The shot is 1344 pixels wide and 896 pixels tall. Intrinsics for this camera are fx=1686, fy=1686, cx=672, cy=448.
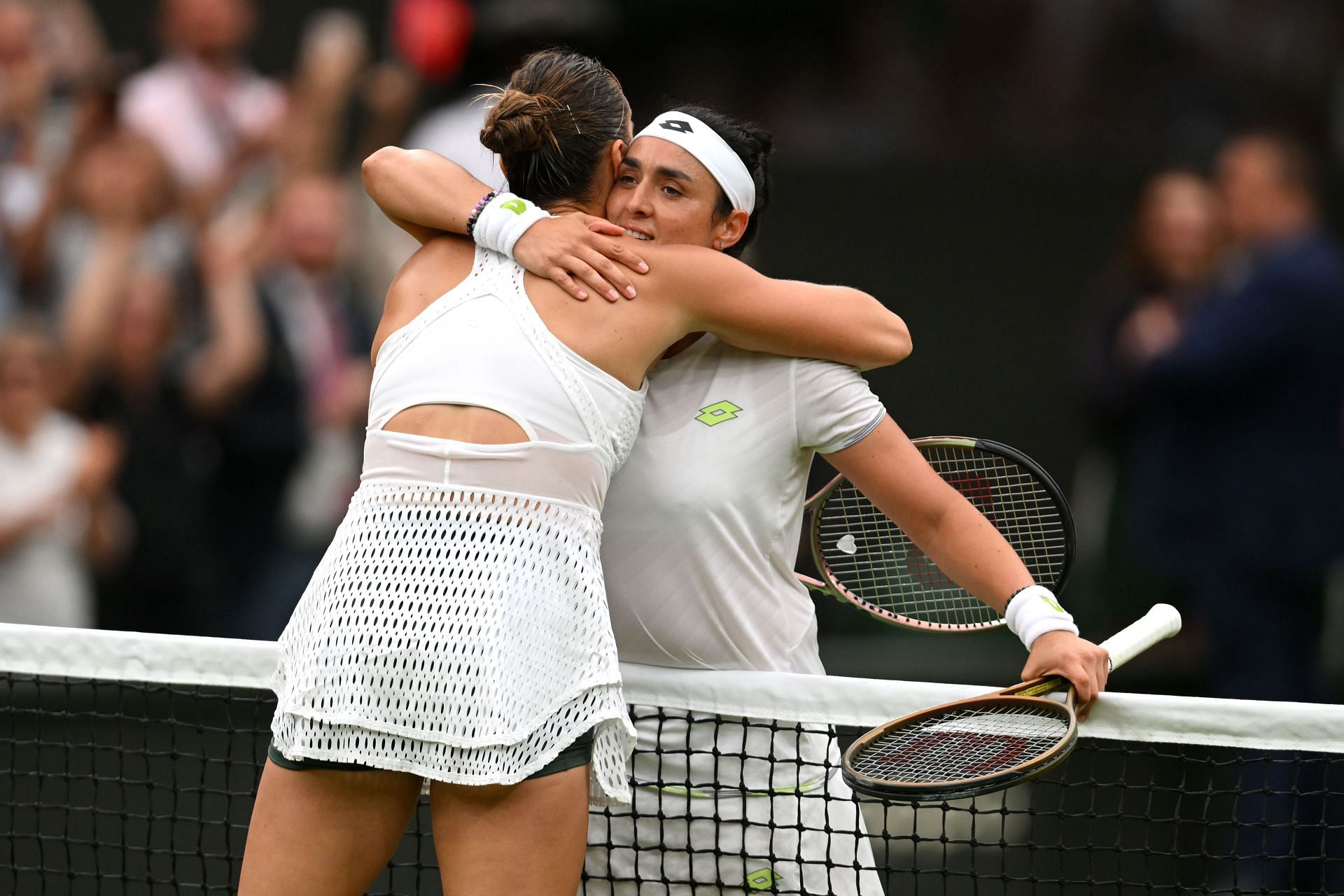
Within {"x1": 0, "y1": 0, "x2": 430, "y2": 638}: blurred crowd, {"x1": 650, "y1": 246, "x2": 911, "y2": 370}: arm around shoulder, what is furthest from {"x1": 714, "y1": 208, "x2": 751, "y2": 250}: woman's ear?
{"x1": 0, "y1": 0, "x2": 430, "y2": 638}: blurred crowd

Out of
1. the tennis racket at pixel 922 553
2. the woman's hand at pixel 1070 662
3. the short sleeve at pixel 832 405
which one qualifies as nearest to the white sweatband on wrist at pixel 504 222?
the short sleeve at pixel 832 405

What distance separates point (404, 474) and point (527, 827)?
0.55m

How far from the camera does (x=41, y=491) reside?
20.8 ft

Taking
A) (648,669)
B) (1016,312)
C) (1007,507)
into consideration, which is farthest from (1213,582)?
(648,669)

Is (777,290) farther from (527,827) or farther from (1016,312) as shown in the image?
(1016,312)

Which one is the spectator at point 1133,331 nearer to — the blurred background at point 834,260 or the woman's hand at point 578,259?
the blurred background at point 834,260

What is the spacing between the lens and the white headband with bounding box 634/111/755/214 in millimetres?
2857

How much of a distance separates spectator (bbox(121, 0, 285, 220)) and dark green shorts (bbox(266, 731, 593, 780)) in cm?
508

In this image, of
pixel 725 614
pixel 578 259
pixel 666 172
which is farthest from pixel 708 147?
pixel 725 614

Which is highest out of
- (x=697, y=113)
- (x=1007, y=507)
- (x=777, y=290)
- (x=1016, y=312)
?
(x=697, y=113)

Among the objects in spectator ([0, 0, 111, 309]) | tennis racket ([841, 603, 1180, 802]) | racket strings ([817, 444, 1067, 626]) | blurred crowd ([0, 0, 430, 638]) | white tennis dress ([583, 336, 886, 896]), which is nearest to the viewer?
tennis racket ([841, 603, 1180, 802])

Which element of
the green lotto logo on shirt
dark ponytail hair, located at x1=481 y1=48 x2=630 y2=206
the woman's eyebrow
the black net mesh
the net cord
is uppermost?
dark ponytail hair, located at x1=481 y1=48 x2=630 y2=206

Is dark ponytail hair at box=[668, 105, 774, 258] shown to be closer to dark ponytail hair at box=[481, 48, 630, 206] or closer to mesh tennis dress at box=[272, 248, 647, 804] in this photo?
dark ponytail hair at box=[481, 48, 630, 206]

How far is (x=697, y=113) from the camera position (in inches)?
116
